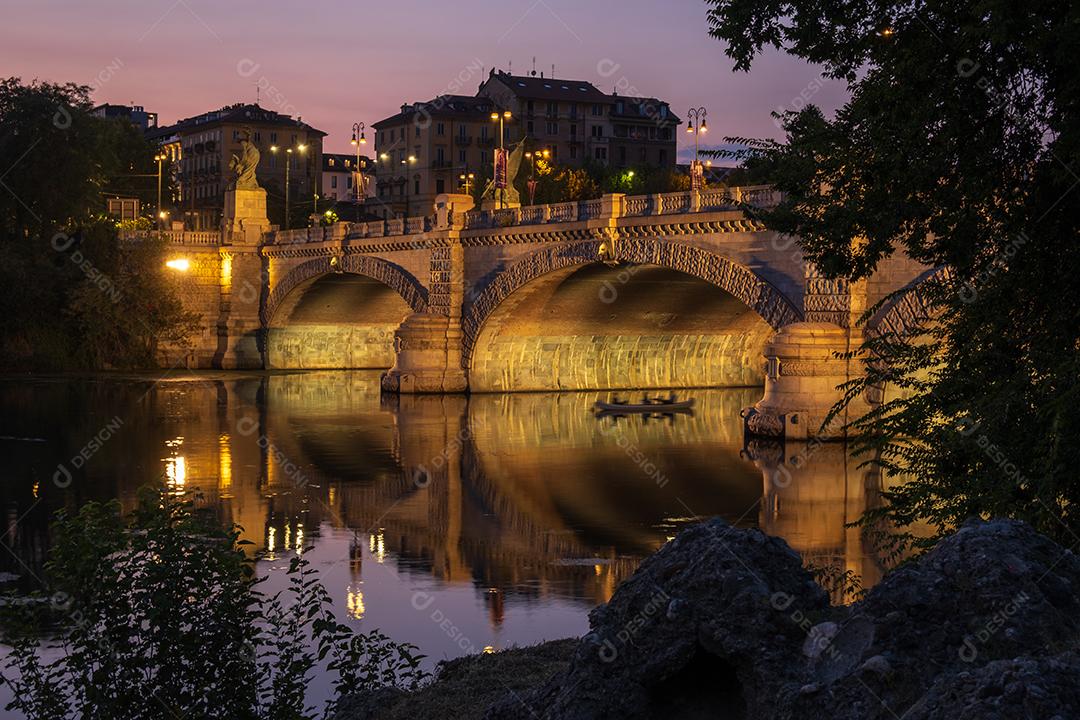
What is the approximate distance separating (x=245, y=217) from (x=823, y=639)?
61778 millimetres

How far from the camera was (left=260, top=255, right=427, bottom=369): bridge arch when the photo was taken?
6028cm

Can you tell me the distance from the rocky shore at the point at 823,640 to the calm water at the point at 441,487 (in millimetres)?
6898

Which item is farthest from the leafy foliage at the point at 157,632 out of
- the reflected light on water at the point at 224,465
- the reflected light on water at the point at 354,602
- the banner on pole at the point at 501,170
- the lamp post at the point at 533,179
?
the banner on pole at the point at 501,170

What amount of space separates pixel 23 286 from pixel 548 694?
5454cm

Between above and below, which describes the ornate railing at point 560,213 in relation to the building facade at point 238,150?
below

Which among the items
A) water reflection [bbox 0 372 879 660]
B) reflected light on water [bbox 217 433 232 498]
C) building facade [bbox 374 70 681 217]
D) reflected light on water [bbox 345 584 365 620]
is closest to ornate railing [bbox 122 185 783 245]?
water reflection [bbox 0 372 879 660]

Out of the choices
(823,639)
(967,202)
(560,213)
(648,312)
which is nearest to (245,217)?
(648,312)

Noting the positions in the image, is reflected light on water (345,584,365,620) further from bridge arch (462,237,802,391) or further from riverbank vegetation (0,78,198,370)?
riverbank vegetation (0,78,198,370)

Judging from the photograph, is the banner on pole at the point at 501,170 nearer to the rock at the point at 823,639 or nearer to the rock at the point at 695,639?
the rock at the point at 823,639

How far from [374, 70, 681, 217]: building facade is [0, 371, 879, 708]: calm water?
67.0m

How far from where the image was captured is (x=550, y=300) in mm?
47719

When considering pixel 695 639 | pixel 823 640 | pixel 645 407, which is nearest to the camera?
pixel 823 640

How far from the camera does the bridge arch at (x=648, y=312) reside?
37438 mm

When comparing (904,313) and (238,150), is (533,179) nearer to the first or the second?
(904,313)
